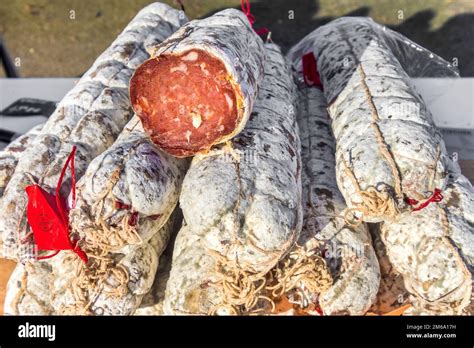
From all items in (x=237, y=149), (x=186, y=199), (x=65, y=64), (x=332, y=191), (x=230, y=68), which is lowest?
(x=65, y=64)

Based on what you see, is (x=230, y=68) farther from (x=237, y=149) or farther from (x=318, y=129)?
(x=318, y=129)

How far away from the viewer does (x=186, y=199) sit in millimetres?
1861

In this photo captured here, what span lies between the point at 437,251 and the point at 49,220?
5.39ft

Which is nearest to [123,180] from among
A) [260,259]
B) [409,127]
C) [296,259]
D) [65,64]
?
[260,259]

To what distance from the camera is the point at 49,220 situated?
1.91 metres

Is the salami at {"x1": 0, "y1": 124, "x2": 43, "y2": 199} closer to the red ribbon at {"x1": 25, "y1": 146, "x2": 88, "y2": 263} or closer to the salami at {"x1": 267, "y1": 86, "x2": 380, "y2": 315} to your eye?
the red ribbon at {"x1": 25, "y1": 146, "x2": 88, "y2": 263}

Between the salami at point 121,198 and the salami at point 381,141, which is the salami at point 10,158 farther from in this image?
the salami at point 381,141

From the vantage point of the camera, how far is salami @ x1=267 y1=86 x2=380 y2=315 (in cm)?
197

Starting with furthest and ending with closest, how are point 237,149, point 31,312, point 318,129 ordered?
1. point 318,129
2. point 31,312
3. point 237,149

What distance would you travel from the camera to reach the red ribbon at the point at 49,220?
6.11 feet

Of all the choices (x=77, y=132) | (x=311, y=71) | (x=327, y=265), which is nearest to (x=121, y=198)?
(x=77, y=132)

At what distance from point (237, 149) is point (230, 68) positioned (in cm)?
34

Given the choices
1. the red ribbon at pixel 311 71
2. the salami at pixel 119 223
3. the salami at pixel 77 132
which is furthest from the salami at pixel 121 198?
the red ribbon at pixel 311 71

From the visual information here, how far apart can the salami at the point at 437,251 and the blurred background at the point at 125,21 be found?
12.3 feet
